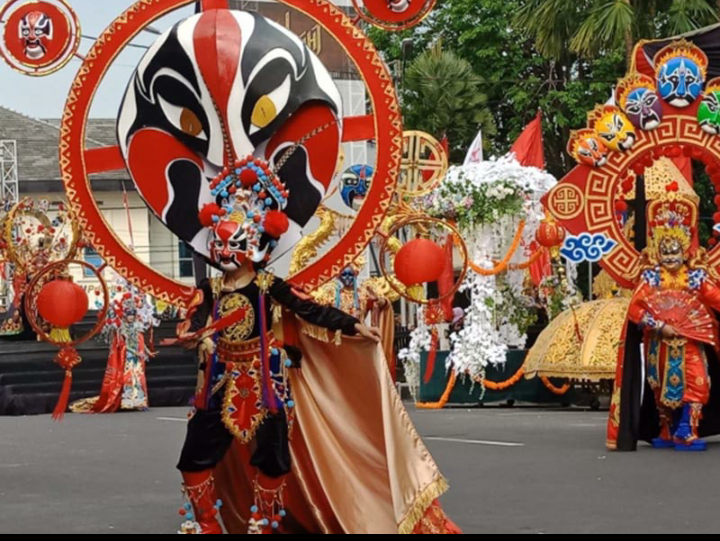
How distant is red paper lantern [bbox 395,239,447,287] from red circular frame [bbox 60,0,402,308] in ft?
2.79

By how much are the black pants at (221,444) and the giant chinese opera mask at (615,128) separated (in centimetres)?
593

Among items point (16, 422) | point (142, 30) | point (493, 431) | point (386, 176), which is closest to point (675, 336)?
point (493, 431)

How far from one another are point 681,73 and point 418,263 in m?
4.29

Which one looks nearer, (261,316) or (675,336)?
(261,316)

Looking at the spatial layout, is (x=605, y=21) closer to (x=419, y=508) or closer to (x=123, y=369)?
(x=123, y=369)

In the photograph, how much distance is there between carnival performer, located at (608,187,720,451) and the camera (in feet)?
40.8

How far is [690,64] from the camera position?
12.9m

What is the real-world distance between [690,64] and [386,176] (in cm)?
495

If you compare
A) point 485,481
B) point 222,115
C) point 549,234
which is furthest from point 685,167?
point 222,115

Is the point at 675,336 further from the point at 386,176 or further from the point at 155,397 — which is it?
the point at 155,397

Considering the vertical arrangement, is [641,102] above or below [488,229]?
above

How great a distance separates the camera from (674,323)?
41.1 feet

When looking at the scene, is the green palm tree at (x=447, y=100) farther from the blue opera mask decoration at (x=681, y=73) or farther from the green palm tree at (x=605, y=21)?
the blue opera mask decoration at (x=681, y=73)

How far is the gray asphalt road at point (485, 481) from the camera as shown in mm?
8430
